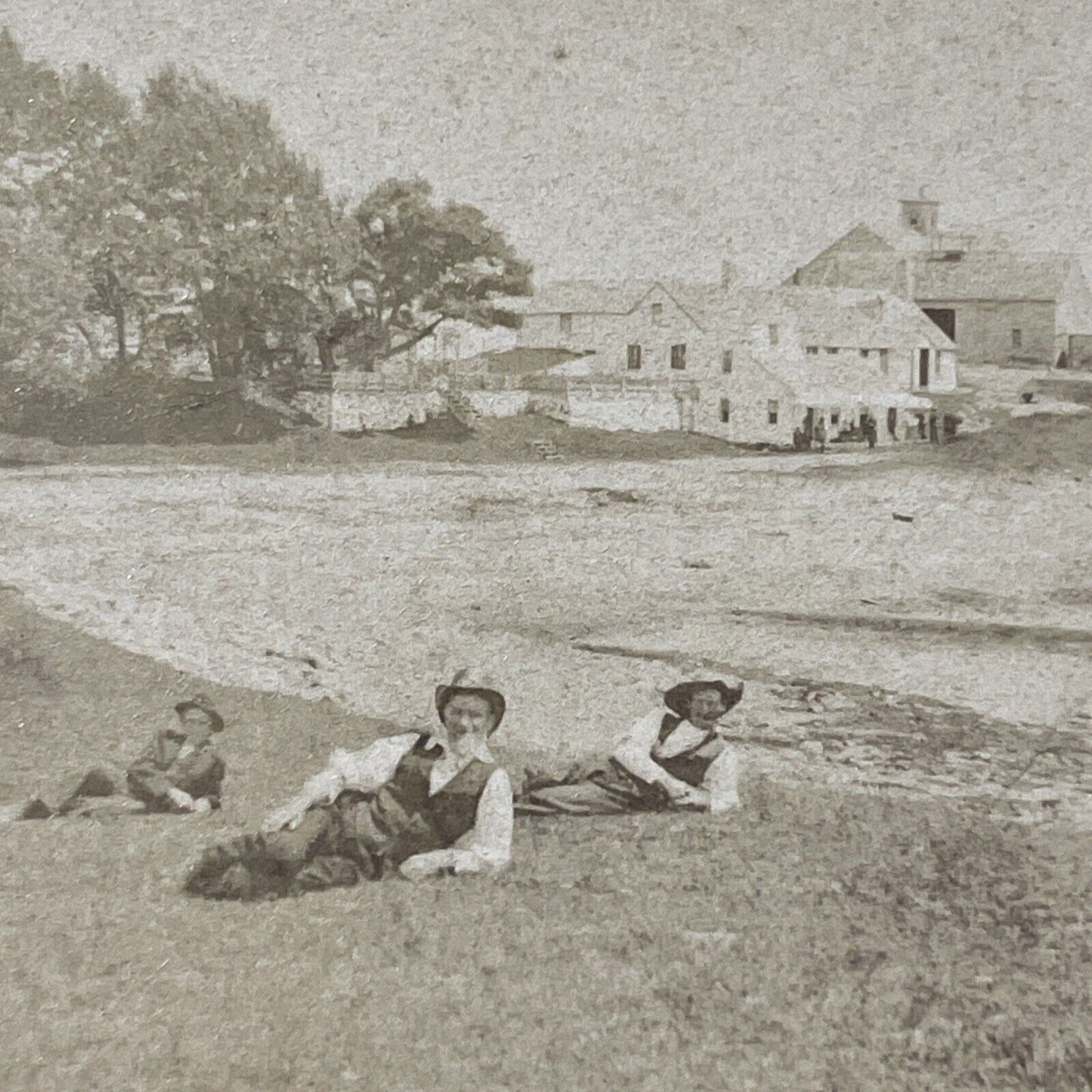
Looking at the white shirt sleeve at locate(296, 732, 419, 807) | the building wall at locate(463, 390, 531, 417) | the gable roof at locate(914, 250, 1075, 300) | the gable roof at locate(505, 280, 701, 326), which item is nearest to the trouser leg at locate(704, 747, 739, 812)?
the white shirt sleeve at locate(296, 732, 419, 807)

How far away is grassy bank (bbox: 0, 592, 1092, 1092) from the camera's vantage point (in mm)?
3461

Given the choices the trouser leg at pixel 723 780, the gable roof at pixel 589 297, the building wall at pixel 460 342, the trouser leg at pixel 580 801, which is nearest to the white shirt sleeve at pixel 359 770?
the trouser leg at pixel 580 801

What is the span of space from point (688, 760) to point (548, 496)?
952 mm

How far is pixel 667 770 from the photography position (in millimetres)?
3826

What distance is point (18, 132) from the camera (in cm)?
377

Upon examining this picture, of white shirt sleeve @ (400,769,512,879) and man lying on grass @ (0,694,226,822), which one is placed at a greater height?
man lying on grass @ (0,694,226,822)

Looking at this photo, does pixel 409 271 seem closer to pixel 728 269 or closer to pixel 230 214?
pixel 230 214

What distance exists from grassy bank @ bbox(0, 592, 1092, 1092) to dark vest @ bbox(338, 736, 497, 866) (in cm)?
14

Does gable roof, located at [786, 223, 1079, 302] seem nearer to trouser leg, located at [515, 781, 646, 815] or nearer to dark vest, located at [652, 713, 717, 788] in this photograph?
dark vest, located at [652, 713, 717, 788]

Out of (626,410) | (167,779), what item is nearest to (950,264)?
(626,410)

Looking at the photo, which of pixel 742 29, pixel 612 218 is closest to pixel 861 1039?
pixel 612 218

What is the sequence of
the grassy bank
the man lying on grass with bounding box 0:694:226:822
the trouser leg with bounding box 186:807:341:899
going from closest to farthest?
the grassy bank < the trouser leg with bounding box 186:807:341:899 < the man lying on grass with bounding box 0:694:226:822

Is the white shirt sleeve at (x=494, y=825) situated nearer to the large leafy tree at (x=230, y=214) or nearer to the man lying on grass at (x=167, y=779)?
the man lying on grass at (x=167, y=779)

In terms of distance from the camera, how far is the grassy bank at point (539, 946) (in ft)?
11.4
